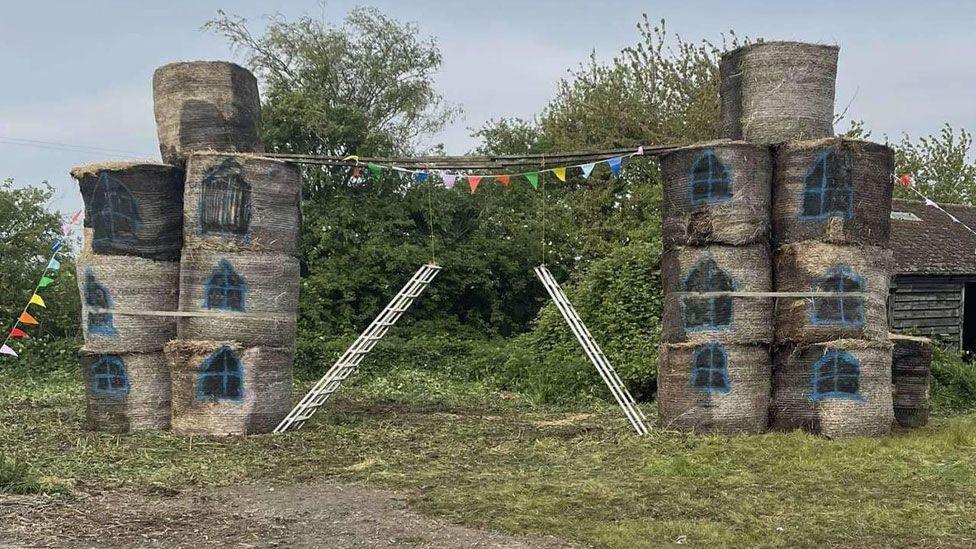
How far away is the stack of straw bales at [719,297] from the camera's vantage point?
32.9 ft

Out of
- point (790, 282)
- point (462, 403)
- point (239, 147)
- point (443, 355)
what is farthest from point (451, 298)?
point (790, 282)

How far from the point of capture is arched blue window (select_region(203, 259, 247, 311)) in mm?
10648

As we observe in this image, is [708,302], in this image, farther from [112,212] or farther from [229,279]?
[112,212]

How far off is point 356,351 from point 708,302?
14.1ft

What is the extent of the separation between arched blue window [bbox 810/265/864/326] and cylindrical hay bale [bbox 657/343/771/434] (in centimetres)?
69

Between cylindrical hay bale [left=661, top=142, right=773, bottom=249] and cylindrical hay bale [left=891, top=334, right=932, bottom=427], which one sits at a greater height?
cylindrical hay bale [left=661, top=142, right=773, bottom=249]

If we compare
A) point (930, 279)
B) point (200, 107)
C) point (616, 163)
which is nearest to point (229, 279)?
point (200, 107)

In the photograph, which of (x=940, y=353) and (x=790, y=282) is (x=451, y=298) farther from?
(x=790, y=282)

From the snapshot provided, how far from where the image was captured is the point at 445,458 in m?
9.33

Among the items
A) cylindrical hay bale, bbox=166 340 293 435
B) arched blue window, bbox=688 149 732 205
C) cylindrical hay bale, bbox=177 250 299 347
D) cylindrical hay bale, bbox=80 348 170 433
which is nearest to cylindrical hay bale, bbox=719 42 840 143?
arched blue window, bbox=688 149 732 205

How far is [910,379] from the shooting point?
35.8ft

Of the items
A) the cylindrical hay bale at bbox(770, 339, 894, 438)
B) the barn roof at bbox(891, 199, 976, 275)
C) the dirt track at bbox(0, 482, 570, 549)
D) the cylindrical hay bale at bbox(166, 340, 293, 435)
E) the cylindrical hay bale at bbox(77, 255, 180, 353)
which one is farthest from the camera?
the barn roof at bbox(891, 199, 976, 275)

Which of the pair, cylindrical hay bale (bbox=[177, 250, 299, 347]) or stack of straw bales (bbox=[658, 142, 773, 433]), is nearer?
stack of straw bales (bbox=[658, 142, 773, 433])

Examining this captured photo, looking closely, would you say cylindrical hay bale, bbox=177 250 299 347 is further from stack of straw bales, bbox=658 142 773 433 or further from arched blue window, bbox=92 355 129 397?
stack of straw bales, bbox=658 142 773 433
